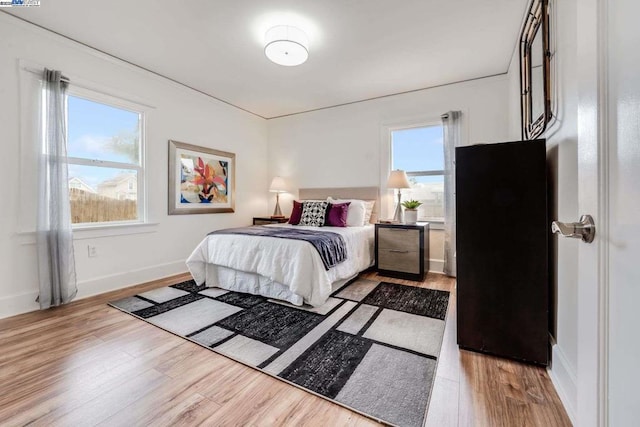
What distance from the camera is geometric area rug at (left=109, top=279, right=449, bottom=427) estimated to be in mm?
1442

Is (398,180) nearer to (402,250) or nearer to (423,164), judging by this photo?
(423,164)

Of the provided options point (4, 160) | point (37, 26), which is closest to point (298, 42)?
point (37, 26)

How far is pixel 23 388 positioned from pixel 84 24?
113 inches

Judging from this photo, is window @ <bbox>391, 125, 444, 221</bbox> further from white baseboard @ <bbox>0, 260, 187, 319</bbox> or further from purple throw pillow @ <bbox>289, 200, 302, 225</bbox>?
white baseboard @ <bbox>0, 260, 187, 319</bbox>

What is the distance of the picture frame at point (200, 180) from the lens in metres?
3.69

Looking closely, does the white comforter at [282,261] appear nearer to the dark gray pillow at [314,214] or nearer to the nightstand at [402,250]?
the nightstand at [402,250]

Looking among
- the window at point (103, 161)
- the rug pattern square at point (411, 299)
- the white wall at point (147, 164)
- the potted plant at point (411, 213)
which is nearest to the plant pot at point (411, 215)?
the potted plant at point (411, 213)

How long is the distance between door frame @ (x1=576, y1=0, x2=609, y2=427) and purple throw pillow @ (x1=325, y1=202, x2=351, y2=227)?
10.1 feet

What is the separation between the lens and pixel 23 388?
4.78 ft

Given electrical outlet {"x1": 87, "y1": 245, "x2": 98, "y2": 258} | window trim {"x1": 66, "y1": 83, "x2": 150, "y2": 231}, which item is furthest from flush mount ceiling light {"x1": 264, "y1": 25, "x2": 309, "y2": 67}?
electrical outlet {"x1": 87, "y1": 245, "x2": 98, "y2": 258}

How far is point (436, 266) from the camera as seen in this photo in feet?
12.5

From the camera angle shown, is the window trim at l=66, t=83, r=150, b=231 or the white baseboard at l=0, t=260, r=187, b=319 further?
the window trim at l=66, t=83, r=150, b=231

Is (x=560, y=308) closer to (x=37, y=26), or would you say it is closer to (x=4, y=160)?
(x=4, y=160)

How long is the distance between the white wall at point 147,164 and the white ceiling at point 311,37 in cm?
19
